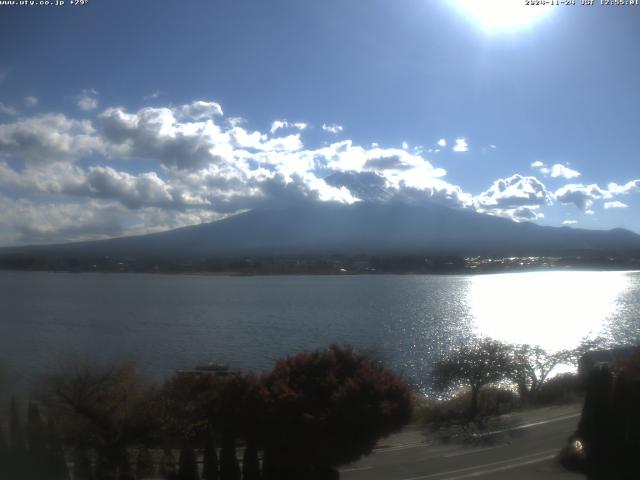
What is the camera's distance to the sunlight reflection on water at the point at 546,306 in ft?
84.5

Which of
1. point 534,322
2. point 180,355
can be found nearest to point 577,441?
point 180,355

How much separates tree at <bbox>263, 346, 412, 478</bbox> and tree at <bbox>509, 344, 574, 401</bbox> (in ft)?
28.6

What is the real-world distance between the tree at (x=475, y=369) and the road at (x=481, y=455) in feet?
6.64

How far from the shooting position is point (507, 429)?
1142cm

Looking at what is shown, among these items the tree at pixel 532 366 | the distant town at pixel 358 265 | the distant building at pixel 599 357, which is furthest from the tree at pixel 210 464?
the distant town at pixel 358 265

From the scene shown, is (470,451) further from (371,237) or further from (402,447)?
(371,237)

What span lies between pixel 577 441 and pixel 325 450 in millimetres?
4251

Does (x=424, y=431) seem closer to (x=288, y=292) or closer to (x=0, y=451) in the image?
(x=0, y=451)

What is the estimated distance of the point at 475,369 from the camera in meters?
14.2

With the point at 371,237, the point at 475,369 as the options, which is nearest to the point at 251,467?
the point at 475,369

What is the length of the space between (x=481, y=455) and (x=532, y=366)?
794 cm

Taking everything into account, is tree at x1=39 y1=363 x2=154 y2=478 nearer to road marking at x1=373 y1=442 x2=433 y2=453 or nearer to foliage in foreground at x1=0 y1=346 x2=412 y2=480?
Result: foliage in foreground at x1=0 y1=346 x2=412 y2=480

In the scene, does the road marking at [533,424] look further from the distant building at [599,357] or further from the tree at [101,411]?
the tree at [101,411]

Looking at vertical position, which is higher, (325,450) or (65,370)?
(65,370)
